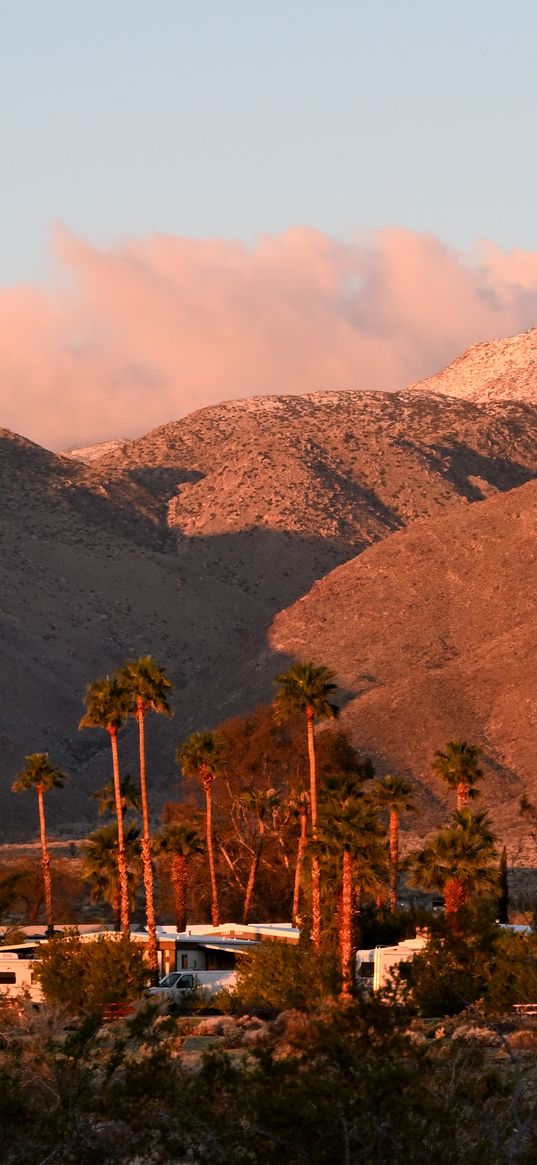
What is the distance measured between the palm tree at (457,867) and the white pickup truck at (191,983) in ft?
27.1

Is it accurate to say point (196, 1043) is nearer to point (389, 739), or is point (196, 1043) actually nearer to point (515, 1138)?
point (515, 1138)

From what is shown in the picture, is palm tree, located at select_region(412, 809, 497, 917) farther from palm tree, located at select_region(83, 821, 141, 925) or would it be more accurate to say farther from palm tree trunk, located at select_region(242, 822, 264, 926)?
palm tree trunk, located at select_region(242, 822, 264, 926)

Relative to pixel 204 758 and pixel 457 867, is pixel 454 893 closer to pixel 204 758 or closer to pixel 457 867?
pixel 457 867

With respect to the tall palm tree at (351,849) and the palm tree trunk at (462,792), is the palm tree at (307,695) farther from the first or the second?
the tall palm tree at (351,849)

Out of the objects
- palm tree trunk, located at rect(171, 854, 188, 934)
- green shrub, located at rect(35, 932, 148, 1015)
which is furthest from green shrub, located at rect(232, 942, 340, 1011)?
palm tree trunk, located at rect(171, 854, 188, 934)

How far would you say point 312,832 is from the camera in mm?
67062

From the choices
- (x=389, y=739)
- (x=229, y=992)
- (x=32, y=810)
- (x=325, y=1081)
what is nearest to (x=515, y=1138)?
(x=325, y=1081)

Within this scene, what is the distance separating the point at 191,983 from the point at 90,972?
160 inches

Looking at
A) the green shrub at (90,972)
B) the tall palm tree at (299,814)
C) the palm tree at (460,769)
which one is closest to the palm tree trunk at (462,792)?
the palm tree at (460,769)

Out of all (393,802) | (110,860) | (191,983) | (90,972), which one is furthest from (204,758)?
(90,972)

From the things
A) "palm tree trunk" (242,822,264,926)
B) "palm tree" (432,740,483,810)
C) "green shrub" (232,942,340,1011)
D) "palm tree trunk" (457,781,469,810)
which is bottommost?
"green shrub" (232,942,340,1011)

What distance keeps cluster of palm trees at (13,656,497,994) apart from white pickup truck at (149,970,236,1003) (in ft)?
6.92

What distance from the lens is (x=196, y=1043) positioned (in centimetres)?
4753

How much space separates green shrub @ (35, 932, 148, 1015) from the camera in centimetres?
5756
